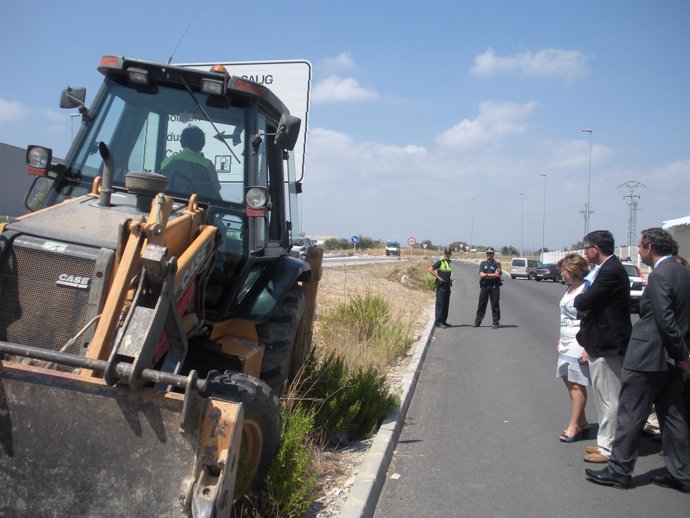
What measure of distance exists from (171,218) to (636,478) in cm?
440

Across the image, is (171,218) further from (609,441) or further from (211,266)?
(609,441)

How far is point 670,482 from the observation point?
5.48 m

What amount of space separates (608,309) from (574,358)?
822 millimetres

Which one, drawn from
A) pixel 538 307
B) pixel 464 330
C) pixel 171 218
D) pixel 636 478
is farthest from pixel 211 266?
pixel 538 307

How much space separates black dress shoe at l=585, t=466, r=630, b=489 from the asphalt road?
65 mm

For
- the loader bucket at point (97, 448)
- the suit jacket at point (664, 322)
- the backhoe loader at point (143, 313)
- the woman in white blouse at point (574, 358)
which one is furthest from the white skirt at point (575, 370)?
the loader bucket at point (97, 448)

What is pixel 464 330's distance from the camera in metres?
15.7

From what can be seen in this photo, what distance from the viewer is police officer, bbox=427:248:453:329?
15.9 metres

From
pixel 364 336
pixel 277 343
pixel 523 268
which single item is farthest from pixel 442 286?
pixel 523 268

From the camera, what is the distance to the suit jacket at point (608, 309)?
5.97m

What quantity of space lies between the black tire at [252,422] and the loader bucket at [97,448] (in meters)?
0.43

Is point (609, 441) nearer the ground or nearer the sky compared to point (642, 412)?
nearer the ground

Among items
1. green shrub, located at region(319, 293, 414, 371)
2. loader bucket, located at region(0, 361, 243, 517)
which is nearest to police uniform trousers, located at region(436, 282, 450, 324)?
green shrub, located at region(319, 293, 414, 371)

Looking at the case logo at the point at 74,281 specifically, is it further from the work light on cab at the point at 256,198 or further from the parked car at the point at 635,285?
the parked car at the point at 635,285
